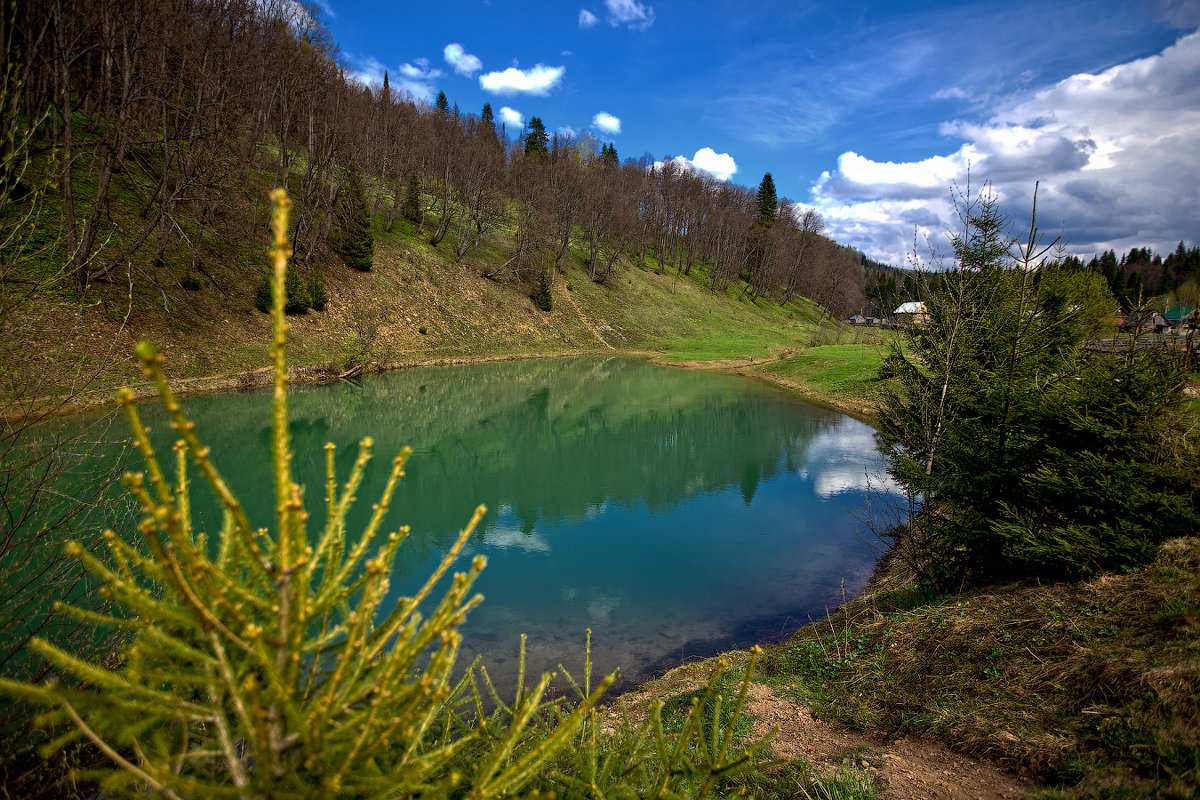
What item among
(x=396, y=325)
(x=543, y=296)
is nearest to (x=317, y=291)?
(x=396, y=325)

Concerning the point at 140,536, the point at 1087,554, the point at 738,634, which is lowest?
the point at 738,634

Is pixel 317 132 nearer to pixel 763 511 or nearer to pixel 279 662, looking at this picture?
pixel 763 511

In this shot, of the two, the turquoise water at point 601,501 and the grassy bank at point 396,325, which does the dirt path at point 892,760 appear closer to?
the turquoise water at point 601,501

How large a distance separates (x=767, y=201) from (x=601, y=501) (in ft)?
243

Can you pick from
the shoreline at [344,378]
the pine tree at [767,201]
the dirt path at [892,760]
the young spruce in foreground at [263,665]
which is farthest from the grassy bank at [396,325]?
the pine tree at [767,201]

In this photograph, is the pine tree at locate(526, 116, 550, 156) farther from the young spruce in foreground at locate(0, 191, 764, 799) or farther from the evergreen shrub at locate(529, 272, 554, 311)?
the young spruce in foreground at locate(0, 191, 764, 799)

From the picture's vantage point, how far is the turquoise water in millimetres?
7918

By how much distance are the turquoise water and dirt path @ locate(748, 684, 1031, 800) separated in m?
2.17

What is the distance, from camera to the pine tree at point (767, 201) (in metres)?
74.9

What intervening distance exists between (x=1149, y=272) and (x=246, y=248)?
10034 cm

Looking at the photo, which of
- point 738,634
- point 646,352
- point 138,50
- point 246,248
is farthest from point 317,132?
point 738,634

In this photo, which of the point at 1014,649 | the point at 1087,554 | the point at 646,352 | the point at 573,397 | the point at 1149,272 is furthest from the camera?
the point at 1149,272

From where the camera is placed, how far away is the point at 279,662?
1237mm

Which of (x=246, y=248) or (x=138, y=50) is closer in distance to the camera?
(x=138, y=50)
